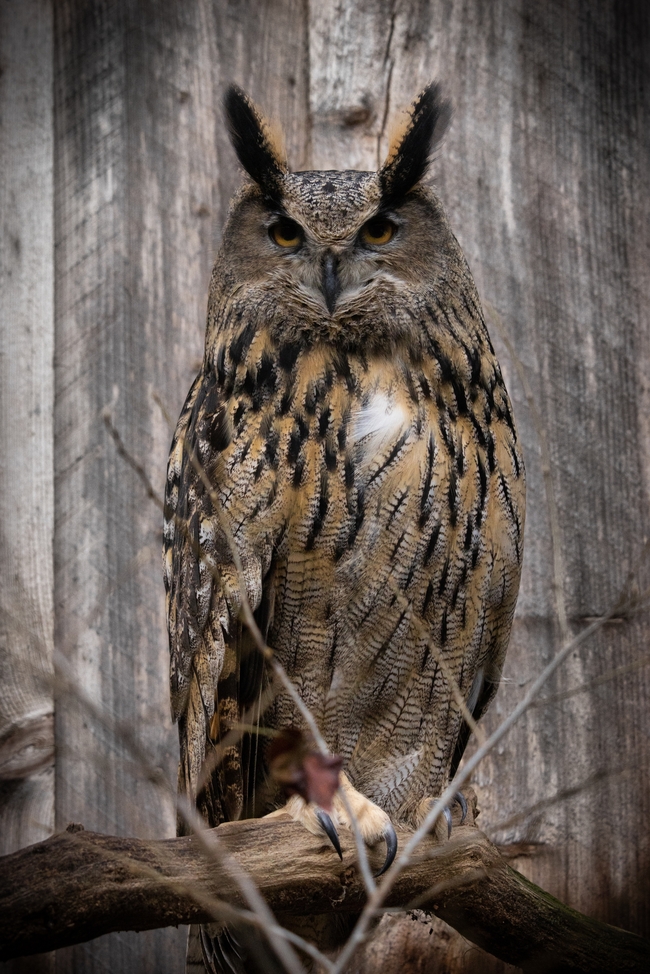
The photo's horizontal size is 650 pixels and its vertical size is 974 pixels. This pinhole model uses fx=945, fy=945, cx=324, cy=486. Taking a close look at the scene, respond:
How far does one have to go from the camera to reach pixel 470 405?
5.47 ft

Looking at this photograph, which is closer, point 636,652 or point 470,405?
point 470,405

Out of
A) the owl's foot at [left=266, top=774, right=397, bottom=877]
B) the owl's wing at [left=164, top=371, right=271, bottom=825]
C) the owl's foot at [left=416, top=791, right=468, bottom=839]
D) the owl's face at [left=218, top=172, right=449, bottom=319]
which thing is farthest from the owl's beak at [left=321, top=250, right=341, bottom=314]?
the owl's foot at [left=416, top=791, right=468, bottom=839]

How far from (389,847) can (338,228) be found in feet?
3.33

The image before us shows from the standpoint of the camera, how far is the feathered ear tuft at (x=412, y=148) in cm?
164

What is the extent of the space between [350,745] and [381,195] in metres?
0.98

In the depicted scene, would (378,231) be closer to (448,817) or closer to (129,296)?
(129,296)

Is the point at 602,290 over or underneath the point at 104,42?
underneath

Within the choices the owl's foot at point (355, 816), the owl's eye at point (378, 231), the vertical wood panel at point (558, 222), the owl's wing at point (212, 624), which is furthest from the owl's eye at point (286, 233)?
the owl's foot at point (355, 816)

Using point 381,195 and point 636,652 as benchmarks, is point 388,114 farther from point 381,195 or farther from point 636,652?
point 636,652

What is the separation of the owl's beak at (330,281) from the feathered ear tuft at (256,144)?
0.18 meters

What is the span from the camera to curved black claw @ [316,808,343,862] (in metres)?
1.37

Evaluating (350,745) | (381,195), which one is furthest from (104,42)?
(350,745)

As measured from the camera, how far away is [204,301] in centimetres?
213

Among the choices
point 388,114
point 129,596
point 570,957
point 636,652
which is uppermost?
point 388,114
